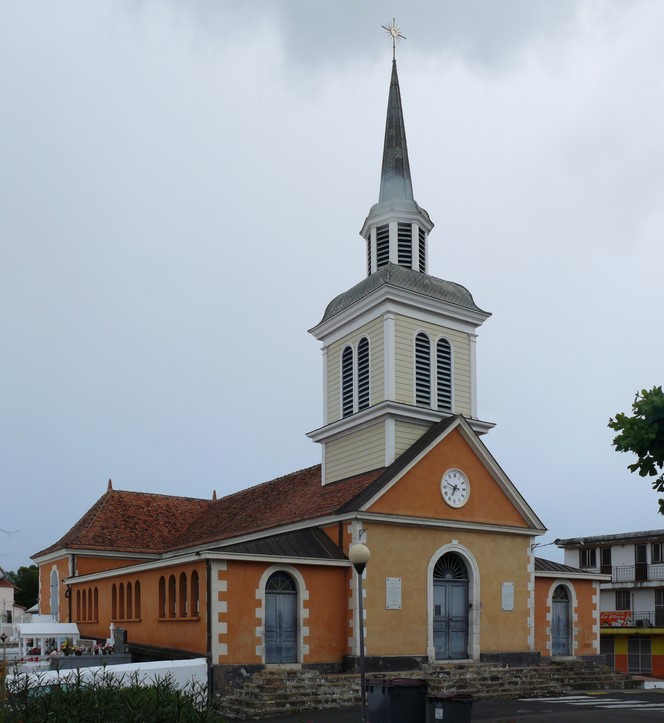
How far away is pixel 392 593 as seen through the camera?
1049 inches

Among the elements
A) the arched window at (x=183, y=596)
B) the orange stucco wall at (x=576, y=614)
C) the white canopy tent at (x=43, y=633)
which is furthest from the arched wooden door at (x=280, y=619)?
the white canopy tent at (x=43, y=633)

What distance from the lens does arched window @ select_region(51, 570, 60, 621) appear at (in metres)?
40.9

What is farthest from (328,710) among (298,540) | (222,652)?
(298,540)

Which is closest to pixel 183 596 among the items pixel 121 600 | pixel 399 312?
pixel 121 600

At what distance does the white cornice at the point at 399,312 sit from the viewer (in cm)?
3005

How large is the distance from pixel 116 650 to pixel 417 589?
30.5 ft

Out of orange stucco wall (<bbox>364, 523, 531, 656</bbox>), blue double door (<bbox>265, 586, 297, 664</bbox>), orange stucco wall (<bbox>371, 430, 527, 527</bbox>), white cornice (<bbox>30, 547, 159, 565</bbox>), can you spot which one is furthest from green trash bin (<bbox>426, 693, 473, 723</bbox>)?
white cornice (<bbox>30, 547, 159, 565</bbox>)

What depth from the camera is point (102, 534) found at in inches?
1583

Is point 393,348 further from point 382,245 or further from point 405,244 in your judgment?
point 382,245

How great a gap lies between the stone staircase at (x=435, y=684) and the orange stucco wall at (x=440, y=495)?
14.5 feet

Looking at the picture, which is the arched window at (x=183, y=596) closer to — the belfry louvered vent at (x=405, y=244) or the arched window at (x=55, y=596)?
the belfry louvered vent at (x=405, y=244)

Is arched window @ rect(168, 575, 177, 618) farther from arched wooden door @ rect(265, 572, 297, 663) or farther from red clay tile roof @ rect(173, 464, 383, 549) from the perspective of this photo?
red clay tile roof @ rect(173, 464, 383, 549)

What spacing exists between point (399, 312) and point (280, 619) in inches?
414

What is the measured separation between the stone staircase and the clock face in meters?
4.78
